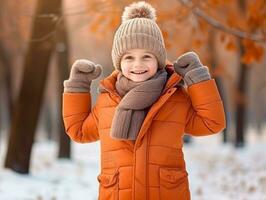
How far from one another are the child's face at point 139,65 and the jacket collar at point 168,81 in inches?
5.0

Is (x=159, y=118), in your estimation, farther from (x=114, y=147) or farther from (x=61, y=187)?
(x=61, y=187)

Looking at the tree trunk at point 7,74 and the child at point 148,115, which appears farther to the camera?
the tree trunk at point 7,74

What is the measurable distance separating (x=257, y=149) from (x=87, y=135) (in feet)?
54.1

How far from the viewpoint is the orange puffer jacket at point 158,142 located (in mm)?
3758

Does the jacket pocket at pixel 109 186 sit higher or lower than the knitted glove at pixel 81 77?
lower

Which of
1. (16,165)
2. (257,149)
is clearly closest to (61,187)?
(16,165)

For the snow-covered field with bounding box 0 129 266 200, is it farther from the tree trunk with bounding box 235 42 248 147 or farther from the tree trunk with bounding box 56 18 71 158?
the tree trunk with bounding box 235 42 248 147

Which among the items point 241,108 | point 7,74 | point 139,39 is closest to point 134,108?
point 139,39

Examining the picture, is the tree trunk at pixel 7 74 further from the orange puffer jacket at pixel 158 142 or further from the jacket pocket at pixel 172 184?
the jacket pocket at pixel 172 184

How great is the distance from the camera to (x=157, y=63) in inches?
157

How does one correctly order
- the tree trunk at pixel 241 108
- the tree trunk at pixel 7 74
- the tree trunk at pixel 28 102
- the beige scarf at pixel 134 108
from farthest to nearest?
the tree trunk at pixel 7 74, the tree trunk at pixel 241 108, the tree trunk at pixel 28 102, the beige scarf at pixel 134 108

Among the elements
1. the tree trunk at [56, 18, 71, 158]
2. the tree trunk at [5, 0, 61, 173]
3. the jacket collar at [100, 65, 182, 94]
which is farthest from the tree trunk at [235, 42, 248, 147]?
the jacket collar at [100, 65, 182, 94]

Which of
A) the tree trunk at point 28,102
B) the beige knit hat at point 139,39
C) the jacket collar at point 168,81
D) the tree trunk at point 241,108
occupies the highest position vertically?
the tree trunk at point 241,108

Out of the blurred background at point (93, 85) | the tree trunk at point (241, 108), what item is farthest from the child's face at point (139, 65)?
the tree trunk at point (241, 108)
